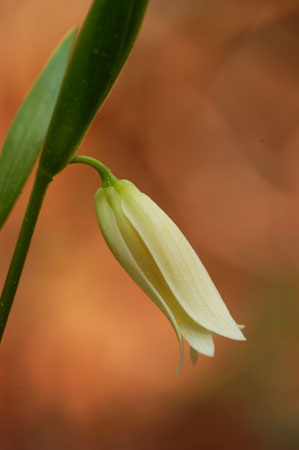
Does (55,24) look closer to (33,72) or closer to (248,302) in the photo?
(33,72)

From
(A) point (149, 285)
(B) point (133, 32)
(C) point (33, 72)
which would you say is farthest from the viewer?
(C) point (33, 72)

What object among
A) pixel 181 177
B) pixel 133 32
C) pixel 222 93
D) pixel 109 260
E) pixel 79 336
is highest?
pixel 133 32

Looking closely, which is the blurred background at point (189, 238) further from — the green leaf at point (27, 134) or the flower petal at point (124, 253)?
the flower petal at point (124, 253)

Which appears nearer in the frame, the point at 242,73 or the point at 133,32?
the point at 133,32

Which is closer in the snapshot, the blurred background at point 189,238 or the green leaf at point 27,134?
the green leaf at point 27,134

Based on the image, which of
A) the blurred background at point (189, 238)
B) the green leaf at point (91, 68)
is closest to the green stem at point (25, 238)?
the green leaf at point (91, 68)

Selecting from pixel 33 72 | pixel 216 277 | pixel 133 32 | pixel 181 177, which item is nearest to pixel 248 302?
pixel 216 277
